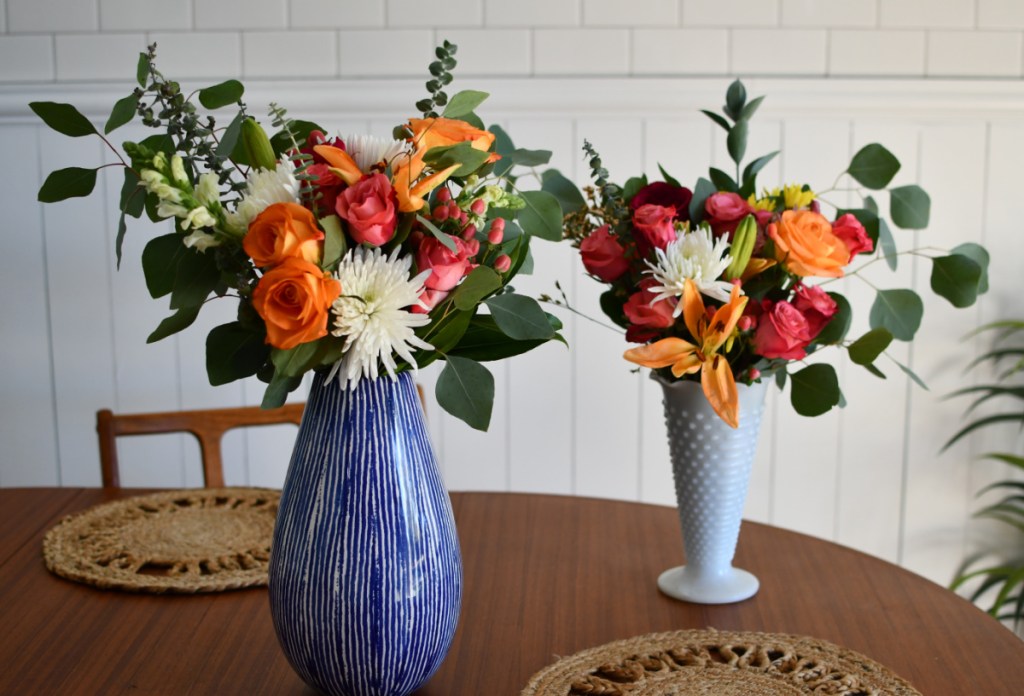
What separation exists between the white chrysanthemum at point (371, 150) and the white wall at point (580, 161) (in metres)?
1.27

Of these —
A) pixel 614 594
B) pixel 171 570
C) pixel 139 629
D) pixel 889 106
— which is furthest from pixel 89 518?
pixel 889 106

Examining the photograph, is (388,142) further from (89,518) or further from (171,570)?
(89,518)

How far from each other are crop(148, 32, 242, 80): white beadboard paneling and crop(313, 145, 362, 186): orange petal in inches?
55.6

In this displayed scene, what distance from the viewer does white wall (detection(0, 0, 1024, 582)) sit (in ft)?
6.59

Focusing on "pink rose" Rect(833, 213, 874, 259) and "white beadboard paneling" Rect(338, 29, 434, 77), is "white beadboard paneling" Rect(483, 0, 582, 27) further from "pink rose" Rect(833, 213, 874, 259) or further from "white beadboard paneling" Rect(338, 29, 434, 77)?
"pink rose" Rect(833, 213, 874, 259)

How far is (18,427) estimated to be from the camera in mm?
2148

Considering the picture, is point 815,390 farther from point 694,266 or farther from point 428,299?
point 428,299

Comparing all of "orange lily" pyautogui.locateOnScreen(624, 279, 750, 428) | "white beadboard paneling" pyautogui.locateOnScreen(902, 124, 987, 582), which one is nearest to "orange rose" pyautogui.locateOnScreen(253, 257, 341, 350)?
"orange lily" pyautogui.locateOnScreen(624, 279, 750, 428)

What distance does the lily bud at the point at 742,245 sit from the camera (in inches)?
36.6

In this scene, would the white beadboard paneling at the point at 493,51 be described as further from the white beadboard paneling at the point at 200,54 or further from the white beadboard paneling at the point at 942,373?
the white beadboard paneling at the point at 942,373

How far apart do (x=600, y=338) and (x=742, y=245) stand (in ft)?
3.76

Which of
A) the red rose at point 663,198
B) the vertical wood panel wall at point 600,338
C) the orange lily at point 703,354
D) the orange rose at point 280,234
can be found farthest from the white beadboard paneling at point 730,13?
the orange rose at point 280,234

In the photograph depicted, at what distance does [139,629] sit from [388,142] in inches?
22.2

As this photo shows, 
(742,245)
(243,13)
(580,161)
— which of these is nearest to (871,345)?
(742,245)
